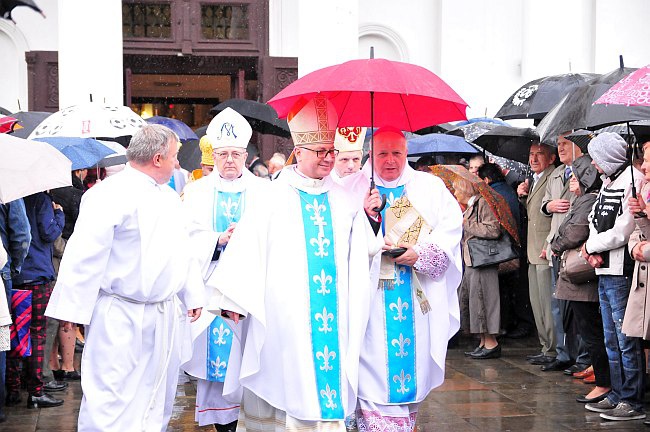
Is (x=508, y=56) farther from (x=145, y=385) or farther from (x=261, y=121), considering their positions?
(x=145, y=385)

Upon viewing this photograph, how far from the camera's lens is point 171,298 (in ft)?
20.4

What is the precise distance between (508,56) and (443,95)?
1176 cm

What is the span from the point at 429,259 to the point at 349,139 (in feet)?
4.99

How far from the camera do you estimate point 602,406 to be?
8320 millimetres

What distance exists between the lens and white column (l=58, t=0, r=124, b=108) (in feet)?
46.2

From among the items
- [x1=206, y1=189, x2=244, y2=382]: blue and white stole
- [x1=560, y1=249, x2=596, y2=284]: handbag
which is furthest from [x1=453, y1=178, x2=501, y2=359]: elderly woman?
[x1=206, y1=189, x2=244, y2=382]: blue and white stole

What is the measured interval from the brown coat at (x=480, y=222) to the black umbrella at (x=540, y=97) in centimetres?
99

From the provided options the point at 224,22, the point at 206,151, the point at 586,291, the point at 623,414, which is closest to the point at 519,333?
the point at 586,291

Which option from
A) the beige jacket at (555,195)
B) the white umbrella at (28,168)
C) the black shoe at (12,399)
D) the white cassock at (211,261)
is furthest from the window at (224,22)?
the white umbrella at (28,168)

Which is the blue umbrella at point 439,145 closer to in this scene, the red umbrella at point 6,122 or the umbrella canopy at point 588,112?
the umbrella canopy at point 588,112

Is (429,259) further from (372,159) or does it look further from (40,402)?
(40,402)

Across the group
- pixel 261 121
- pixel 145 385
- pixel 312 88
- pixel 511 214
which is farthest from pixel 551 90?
pixel 145 385

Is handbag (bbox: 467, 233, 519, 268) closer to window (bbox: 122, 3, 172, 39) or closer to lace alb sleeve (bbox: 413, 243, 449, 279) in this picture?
lace alb sleeve (bbox: 413, 243, 449, 279)

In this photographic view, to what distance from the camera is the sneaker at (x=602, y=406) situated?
8.27 meters
